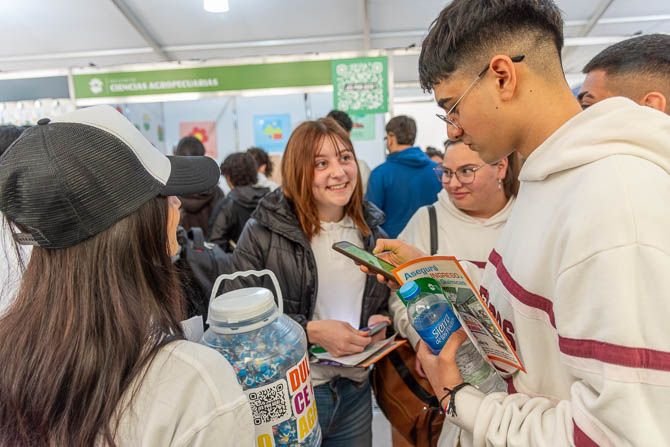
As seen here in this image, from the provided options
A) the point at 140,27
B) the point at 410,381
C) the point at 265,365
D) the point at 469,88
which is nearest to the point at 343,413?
the point at 410,381

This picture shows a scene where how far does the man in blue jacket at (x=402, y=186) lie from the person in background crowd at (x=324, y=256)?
123 cm

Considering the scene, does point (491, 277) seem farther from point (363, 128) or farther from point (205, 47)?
point (205, 47)

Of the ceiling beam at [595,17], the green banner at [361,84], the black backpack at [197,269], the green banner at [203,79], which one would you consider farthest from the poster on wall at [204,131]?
the black backpack at [197,269]

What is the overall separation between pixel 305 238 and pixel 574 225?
39.2 inches

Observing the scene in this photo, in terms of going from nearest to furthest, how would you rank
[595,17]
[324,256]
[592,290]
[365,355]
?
[592,290]
[365,355]
[324,256]
[595,17]

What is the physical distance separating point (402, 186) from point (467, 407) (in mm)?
2168

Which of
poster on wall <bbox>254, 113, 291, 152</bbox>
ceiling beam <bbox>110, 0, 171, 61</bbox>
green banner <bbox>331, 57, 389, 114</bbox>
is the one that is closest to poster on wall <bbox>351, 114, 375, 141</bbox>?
green banner <bbox>331, 57, 389, 114</bbox>

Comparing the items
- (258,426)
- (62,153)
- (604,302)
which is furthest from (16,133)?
(604,302)

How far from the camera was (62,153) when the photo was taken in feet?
2.14

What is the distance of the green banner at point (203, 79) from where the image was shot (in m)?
3.65

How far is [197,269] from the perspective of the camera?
156 cm

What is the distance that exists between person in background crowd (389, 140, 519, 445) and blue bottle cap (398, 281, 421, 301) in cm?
72

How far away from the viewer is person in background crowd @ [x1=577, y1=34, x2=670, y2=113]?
1.38 meters

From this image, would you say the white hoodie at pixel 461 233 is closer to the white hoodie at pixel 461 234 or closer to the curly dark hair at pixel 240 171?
the white hoodie at pixel 461 234
